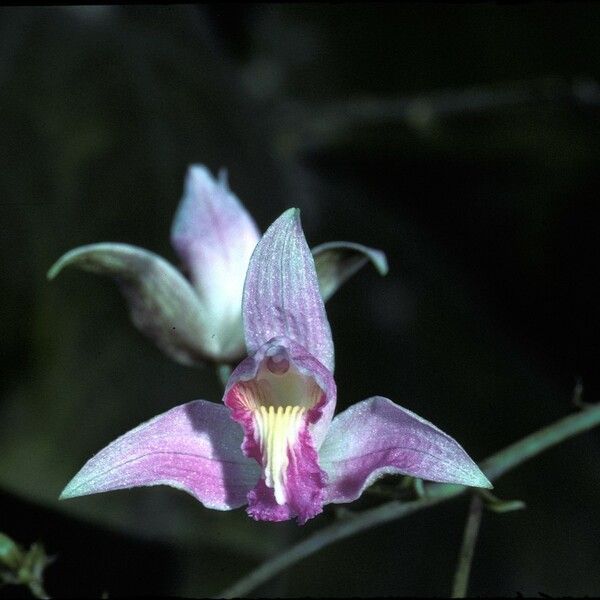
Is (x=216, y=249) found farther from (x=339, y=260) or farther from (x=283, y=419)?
(x=283, y=419)

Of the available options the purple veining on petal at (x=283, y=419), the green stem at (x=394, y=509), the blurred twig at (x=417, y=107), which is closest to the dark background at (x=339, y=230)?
the blurred twig at (x=417, y=107)

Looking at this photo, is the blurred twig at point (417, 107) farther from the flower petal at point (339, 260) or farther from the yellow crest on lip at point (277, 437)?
the yellow crest on lip at point (277, 437)

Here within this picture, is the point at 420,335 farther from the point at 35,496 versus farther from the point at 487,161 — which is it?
the point at 35,496

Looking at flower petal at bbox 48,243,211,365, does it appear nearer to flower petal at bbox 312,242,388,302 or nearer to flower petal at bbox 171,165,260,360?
flower petal at bbox 171,165,260,360

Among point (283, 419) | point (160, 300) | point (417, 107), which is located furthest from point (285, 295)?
point (417, 107)

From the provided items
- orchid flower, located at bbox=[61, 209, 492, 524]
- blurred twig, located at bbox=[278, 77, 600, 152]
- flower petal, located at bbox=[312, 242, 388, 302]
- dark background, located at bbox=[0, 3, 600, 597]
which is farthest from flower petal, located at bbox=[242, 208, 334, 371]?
blurred twig, located at bbox=[278, 77, 600, 152]

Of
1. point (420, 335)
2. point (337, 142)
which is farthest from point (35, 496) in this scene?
point (337, 142)
